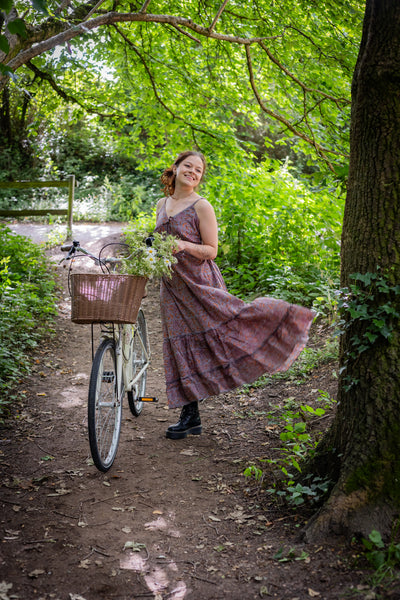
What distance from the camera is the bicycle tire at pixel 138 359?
14.7 feet

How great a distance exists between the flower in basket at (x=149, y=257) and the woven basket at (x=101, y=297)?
0.34ft

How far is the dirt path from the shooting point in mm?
2334

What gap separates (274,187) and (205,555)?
6.65 meters

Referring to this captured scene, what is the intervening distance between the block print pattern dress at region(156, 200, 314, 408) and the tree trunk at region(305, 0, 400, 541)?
31.8 inches

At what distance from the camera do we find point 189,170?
159 inches

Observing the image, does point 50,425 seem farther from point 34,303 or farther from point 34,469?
point 34,303

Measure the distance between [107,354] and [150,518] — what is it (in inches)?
47.9

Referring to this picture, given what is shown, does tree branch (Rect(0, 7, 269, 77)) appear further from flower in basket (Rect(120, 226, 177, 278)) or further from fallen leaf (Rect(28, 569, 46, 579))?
fallen leaf (Rect(28, 569, 46, 579))

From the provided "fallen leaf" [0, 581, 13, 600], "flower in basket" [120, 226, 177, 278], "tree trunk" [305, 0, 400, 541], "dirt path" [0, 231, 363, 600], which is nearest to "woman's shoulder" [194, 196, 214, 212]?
"flower in basket" [120, 226, 177, 278]

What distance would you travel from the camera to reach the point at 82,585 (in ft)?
7.77

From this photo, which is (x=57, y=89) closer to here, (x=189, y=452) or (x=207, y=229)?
(x=207, y=229)

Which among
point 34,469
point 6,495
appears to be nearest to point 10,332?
point 34,469

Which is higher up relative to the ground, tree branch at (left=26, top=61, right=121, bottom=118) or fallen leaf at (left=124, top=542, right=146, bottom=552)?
tree branch at (left=26, top=61, right=121, bottom=118)

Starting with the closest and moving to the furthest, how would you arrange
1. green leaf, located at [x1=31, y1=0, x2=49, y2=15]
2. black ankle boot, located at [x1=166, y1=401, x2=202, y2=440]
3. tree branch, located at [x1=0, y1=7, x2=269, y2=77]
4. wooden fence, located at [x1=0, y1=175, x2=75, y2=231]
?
green leaf, located at [x1=31, y1=0, x2=49, y2=15], black ankle boot, located at [x1=166, y1=401, x2=202, y2=440], tree branch, located at [x1=0, y1=7, x2=269, y2=77], wooden fence, located at [x1=0, y1=175, x2=75, y2=231]
